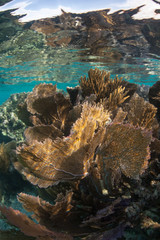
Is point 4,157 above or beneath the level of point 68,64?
beneath

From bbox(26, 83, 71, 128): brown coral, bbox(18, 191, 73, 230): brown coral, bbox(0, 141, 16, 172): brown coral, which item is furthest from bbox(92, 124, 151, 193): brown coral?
bbox(0, 141, 16, 172): brown coral

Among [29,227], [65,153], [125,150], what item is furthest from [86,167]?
[29,227]

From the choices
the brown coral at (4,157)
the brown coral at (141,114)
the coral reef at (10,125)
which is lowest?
the coral reef at (10,125)

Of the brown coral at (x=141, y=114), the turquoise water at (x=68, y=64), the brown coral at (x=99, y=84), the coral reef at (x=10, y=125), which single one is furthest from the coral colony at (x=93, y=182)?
the turquoise water at (x=68, y=64)

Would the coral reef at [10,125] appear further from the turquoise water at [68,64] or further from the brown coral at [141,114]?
the turquoise water at [68,64]

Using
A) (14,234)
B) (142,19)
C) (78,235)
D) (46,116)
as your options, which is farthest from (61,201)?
(142,19)

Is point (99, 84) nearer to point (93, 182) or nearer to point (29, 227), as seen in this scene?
point (93, 182)

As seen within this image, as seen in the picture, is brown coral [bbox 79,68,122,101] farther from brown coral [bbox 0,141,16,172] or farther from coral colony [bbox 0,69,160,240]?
brown coral [bbox 0,141,16,172]

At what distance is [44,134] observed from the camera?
97.0 inches

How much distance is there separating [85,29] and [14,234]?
9.57 m

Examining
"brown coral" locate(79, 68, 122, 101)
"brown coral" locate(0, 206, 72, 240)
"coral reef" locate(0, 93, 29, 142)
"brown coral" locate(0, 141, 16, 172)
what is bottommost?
"coral reef" locate(0, 93, 29, 142)

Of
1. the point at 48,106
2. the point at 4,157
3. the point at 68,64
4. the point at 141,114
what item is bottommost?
the point at 4,157

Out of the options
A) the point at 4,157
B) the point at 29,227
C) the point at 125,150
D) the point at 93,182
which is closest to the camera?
the point at 29,227

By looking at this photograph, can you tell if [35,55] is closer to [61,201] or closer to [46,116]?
[46,116]
